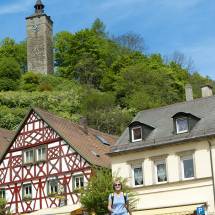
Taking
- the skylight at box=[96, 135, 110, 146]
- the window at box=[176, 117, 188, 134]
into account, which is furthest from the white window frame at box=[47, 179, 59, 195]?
the window at box=[176, 117, 188, 134]

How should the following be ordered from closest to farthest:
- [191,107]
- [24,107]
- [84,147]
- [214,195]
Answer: [214,195] < [191,107] < [84,147] < [24,107]

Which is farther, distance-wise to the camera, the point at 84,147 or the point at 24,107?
the point at 24,107

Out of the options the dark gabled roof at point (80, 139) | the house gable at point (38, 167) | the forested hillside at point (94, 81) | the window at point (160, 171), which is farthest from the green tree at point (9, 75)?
the window at point (160, 171)

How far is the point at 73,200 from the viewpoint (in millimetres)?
42625

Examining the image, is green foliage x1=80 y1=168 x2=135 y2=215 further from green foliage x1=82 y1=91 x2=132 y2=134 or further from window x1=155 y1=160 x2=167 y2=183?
Result: green foliage x1=82 y1=91 x2=132 y2=134

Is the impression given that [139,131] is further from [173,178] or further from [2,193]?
[2,193]

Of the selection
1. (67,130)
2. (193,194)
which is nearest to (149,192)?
(193,194)

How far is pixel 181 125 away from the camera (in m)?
38.6

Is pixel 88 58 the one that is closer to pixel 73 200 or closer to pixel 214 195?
pixel 73 200

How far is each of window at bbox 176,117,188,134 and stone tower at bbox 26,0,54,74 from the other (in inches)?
2679

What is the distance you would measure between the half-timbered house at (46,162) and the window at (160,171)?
519 cm

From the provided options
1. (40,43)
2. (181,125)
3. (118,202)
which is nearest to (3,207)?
(181,125)

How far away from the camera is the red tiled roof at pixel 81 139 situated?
43094 millimetres

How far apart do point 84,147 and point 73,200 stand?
3.80 meters
